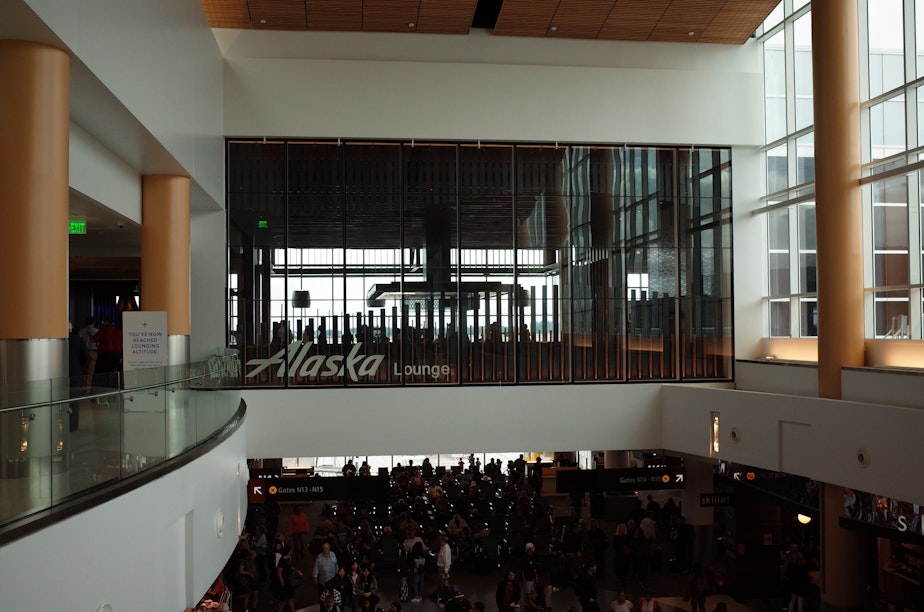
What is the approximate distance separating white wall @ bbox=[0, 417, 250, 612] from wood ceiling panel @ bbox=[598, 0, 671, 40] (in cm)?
1116

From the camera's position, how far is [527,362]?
16.2m

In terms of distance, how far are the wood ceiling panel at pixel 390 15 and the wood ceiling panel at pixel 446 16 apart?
6.4 inches

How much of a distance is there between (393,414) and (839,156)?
9.48 m

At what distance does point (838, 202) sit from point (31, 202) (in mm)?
11905

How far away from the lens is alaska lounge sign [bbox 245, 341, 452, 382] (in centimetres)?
1560

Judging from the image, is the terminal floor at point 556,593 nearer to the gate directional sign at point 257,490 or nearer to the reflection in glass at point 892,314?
the gate directional sign at point 257,490

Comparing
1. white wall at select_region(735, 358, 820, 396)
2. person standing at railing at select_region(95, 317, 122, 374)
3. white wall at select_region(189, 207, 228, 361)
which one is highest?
white wall at select_region(189, 207, 228, 361)

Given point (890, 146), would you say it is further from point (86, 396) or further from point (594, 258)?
point (86, 396)

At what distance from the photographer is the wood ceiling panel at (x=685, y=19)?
1520 centimetres

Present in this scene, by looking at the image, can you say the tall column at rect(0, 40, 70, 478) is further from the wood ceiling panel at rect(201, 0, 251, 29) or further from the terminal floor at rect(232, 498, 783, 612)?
the terminal floor at rect(232, 498, 783, 612)

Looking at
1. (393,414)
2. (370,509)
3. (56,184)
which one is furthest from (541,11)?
(370,509)

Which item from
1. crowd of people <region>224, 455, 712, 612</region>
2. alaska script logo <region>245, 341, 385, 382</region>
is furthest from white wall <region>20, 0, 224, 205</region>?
crowd of people <region>224, 455, 712, 612</region>

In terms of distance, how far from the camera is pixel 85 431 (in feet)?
17.4

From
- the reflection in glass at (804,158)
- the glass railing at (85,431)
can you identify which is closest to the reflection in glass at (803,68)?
the reflection in glass at (804,158)
